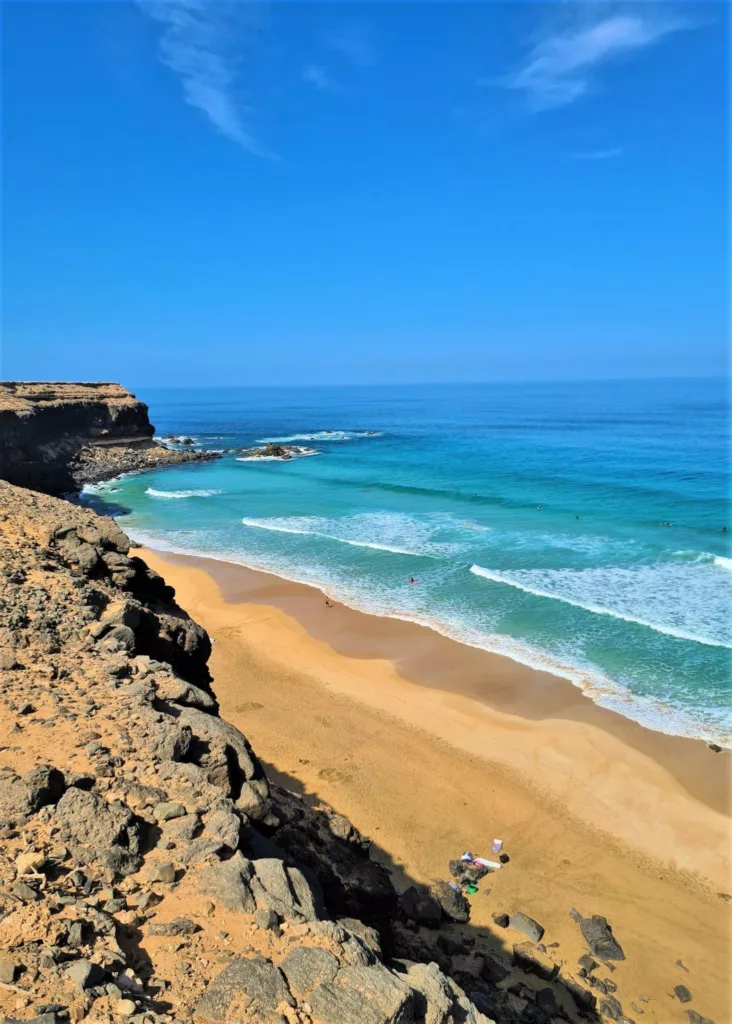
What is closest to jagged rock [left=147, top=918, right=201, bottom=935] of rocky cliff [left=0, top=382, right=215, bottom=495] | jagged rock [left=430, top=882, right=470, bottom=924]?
jagged rock [left=430, top=882, right=470, bottom=924]

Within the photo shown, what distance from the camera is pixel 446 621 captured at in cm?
2112

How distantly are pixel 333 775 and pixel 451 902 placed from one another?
397cm

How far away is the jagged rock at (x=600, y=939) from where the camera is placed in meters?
8.97

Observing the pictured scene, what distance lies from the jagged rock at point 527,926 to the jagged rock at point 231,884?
20.8 feet

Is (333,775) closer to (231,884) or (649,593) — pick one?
(231,884)

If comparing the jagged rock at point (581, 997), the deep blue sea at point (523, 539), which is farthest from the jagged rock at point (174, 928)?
the deep blue sea at point (523, 539)

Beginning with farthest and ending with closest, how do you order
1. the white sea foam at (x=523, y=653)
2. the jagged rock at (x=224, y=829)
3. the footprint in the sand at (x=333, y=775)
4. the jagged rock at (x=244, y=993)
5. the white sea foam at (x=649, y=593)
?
1. the white sea foam at (x=649, y=593)
2. the white sea foam at (x=523, y=653)
3. the footprint in the sand at (x=333, y=775)
4. the jagged rock at (x=224, y=829)
5. the jagged rock at (x=244, y=993)

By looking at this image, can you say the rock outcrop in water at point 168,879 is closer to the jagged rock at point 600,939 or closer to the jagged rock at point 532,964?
the jagged rock at point 532,964

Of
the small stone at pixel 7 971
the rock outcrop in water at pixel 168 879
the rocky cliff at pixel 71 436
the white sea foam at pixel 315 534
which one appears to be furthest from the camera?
the rocky cliff at pixel 71 436

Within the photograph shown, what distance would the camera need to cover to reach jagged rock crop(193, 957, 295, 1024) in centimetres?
381

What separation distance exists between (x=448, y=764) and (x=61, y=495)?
38146 millimetres

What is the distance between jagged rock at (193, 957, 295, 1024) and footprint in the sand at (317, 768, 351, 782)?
29.0 ft

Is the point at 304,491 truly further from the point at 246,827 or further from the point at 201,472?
the point at 246,827

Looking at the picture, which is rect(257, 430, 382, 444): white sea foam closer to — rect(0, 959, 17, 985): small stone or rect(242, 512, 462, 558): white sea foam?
rect(242, 512, 462, 558): white sea foam
